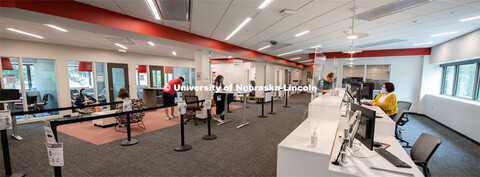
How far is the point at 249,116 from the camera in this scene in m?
6.02

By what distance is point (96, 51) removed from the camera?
650cm

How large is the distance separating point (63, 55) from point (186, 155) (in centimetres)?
630

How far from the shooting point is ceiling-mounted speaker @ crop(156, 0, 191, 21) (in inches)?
101

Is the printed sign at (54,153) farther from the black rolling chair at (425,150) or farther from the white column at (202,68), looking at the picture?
the white column at (202,68)

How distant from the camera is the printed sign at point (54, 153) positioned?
1.31m

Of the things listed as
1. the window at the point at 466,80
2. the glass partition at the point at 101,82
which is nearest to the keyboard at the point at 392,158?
the window at the point at 466,80

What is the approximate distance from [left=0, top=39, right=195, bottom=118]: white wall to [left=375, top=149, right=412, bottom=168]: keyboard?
8591 millimetres

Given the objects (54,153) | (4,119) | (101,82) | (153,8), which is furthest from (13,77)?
(54,153)

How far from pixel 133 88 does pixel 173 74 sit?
7.44 feet

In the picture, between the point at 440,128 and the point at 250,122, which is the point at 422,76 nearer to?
the point at 440,128

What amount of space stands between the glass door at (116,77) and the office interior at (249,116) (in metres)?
0.04

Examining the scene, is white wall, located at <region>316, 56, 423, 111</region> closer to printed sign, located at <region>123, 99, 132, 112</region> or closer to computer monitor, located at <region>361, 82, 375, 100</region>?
computer monitor, located at <region>361, 82, 375, 100</region>

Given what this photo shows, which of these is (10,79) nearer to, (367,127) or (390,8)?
(367,127)

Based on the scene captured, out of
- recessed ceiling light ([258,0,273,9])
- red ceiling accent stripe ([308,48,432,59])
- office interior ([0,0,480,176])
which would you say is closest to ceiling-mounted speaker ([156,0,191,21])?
office interior ([0,0,480,176])
